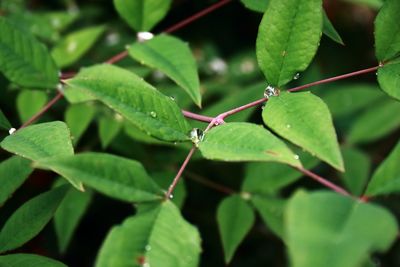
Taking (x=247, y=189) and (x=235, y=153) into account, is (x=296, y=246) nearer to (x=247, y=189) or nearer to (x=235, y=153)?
(x=235, y=153)

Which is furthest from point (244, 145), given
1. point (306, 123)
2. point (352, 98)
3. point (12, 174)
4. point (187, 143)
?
point (352, 98)

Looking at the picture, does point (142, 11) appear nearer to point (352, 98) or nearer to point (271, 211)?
point (271, 211)

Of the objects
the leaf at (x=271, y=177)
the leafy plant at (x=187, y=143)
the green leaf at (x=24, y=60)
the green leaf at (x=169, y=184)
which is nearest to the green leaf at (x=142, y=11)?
the leafy plant at (x=187, y=143)

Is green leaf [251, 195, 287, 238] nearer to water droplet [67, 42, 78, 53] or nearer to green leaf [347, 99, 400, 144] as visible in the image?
green leaf [347, 99, 400, 144]

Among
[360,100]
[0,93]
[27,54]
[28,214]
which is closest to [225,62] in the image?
[360,100]

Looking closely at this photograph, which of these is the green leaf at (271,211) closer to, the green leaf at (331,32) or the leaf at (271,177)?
the leaf at (271,177)

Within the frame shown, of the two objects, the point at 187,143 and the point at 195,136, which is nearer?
the point at 195,136
